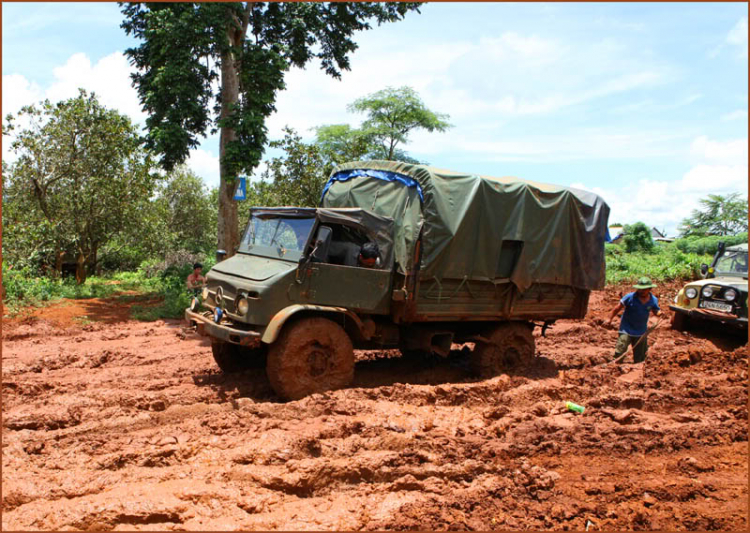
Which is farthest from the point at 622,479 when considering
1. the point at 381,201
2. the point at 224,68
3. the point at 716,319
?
the point at 224,68

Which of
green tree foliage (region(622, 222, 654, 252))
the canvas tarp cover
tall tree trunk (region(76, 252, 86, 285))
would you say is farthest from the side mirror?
green tree foliage (region(622, 222, 654, 252))

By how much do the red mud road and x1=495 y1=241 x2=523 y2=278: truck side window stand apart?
1.58 metres

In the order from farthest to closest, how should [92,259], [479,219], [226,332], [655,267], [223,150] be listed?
1. [655,267]
2. [92,259]
3. [223,150]
4. [479,219]
5. [226,332]

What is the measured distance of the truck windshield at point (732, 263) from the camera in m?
11.4

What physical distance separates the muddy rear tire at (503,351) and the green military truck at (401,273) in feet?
0.06

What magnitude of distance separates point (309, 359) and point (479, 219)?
3064 mm

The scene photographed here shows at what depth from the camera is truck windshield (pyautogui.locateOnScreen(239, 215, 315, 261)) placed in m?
6.69

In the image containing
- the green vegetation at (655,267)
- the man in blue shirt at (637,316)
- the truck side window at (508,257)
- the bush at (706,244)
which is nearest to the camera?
the truck side window at (508,257)

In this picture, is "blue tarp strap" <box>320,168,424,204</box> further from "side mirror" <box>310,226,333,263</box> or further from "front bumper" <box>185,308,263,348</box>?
"front bumper" <box>185,308,263,348</box>

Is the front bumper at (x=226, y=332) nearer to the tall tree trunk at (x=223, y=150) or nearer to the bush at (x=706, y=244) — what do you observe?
the tall tree trunk at (x=223, y=150)

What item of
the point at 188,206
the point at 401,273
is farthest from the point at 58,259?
the point at 401,273

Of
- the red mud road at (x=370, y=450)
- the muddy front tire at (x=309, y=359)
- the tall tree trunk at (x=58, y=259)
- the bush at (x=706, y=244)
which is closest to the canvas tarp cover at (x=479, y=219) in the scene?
the muddy front tire at (x=309, y=359)

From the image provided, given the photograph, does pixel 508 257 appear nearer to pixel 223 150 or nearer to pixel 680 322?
pixel 680 322

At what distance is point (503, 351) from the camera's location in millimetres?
8344
